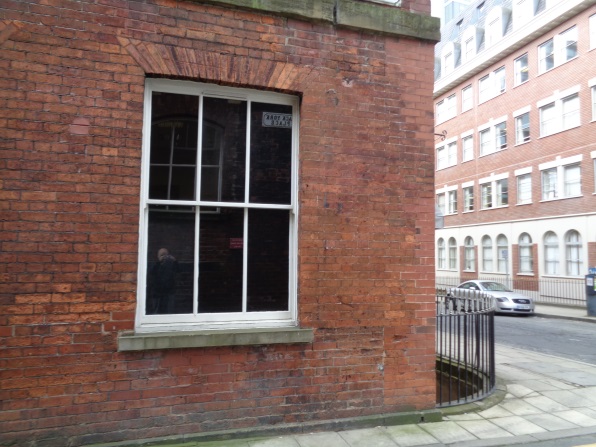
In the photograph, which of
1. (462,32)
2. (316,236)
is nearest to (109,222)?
(316,236)

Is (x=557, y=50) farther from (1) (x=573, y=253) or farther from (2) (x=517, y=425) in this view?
(2) (x=517, y=425)

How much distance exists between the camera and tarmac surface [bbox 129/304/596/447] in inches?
164

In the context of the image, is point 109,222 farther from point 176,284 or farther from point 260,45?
point 260,45

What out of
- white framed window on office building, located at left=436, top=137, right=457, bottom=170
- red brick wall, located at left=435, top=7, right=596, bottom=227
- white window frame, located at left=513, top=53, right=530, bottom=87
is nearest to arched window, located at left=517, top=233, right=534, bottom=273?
red brick wall, located at left=435, top=7, right=596, bottom=227

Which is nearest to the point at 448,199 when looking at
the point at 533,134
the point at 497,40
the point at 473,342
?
the point at 533,134

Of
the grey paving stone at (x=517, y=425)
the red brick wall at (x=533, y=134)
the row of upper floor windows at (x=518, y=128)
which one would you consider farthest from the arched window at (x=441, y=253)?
the grey paving stone at (x=517, y=425)

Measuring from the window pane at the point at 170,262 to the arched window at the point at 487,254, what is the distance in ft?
91.9

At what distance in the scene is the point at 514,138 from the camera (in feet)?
88.3

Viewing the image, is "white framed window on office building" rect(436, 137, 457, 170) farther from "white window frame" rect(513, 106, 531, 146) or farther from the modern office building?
"white window frame" rect(513, 106, 531, 146)

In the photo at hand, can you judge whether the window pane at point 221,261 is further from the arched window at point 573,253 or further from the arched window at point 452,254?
the arched window at point 452,254

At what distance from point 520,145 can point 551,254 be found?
6.67m

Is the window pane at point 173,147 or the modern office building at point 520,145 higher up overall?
the modern office building at point 520,145

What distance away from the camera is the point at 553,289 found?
23141 mm

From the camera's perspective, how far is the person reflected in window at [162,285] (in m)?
4.23
